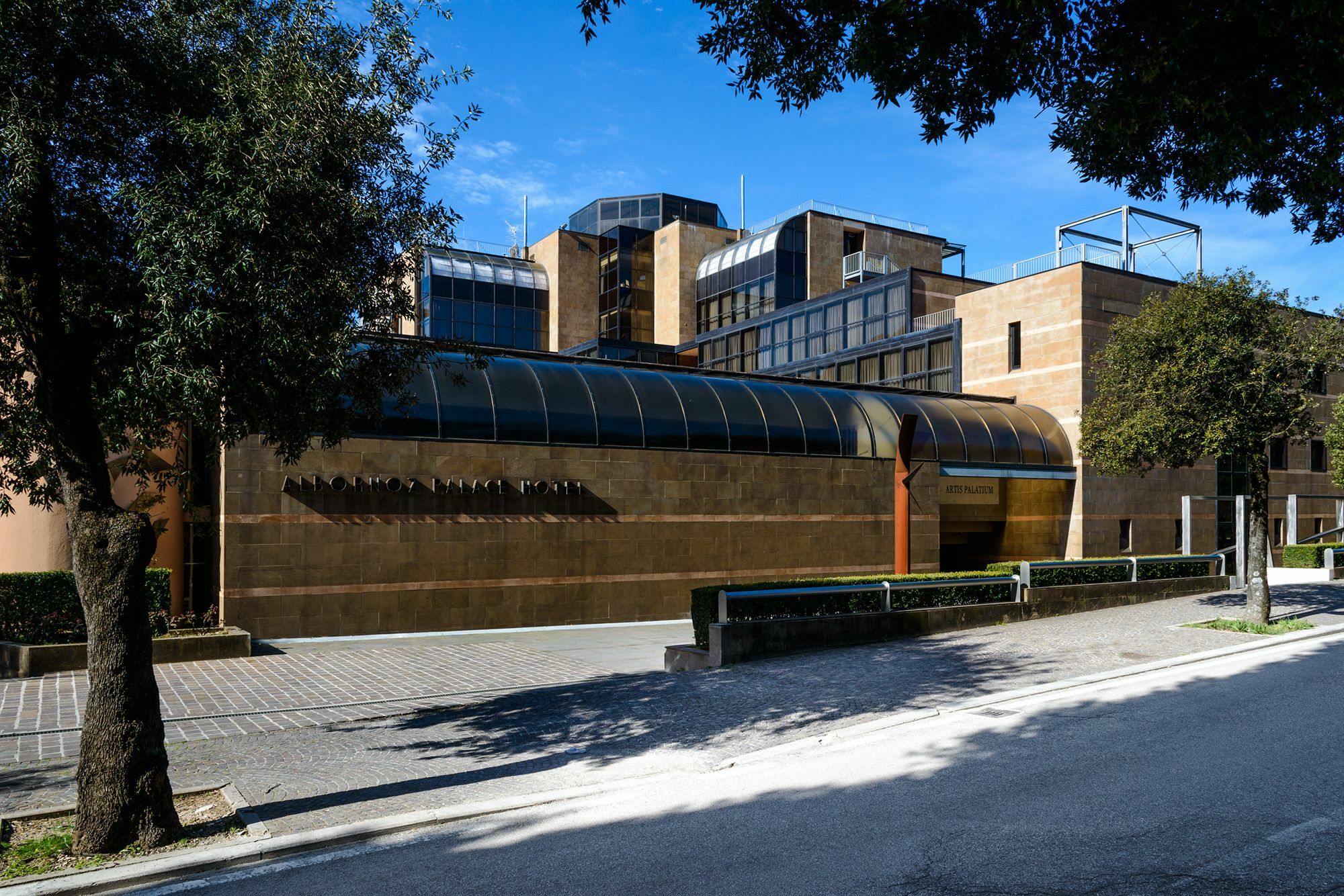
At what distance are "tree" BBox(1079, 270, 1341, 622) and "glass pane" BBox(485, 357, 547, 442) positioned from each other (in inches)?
524

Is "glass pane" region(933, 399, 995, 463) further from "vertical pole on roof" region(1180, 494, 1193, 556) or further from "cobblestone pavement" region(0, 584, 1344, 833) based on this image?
"cobblestone pavement" region(0, 584, 1344, 833)

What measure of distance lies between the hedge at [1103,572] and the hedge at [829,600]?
1.06 m

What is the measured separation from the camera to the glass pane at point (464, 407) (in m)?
21.2

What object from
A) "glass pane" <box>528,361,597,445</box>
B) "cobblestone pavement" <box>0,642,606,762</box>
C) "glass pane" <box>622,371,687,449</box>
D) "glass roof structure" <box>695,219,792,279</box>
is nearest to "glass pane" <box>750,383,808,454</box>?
"glass pane" <box>622,371,687,449</box>

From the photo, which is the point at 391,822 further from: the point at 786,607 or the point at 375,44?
the point at 786,607

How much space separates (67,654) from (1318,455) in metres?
45.9

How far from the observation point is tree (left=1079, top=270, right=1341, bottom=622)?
1933cm

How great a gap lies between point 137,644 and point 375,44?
655cm

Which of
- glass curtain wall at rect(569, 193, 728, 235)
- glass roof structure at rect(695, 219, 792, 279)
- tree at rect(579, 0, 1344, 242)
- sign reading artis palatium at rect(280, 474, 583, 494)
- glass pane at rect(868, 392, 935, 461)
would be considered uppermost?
glass curtain wall at rect(569, 193, 728, 235)

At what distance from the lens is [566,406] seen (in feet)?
75.0

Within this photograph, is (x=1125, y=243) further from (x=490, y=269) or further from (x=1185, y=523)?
(x=490, y=269)

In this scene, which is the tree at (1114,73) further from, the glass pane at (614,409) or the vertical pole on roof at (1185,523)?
the vertical pole on roof at (1185,523)

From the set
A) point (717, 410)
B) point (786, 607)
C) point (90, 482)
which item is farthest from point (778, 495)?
point (90, 482)

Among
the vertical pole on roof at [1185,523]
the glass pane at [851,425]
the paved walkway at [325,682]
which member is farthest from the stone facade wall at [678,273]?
the paved walkway at [325,682]
